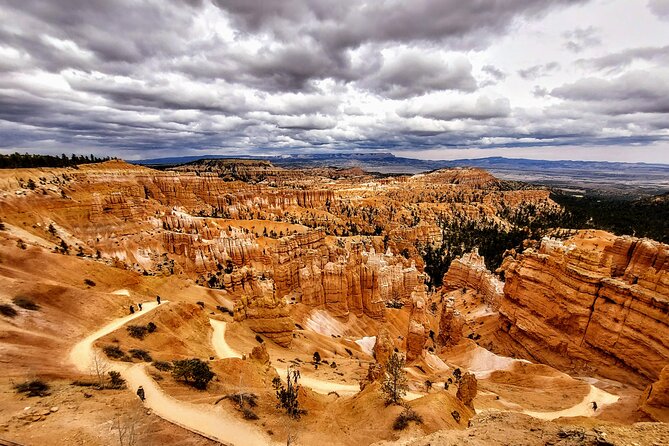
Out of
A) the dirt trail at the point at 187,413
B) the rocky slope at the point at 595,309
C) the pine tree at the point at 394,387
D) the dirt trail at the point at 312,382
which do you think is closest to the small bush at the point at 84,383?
the dirt trail at the point at 187,413

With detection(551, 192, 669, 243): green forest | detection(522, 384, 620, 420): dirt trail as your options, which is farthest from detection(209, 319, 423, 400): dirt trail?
detection(551, 192, 669, 243): green forest

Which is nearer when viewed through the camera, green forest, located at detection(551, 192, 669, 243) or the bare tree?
the bare tree

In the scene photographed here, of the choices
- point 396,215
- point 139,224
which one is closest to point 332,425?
point 139,224

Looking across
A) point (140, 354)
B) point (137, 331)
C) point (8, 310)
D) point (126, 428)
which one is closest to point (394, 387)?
point (126, 428)

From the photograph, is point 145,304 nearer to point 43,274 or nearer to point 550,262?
point 43,274

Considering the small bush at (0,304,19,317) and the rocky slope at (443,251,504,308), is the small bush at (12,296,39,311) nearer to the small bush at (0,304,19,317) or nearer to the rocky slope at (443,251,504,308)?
the small bush at (0,304,19,317)

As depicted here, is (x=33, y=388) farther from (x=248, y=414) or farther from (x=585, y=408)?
(x=585, y=408)
